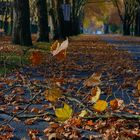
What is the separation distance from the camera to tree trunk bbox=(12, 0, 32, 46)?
87.1 feet

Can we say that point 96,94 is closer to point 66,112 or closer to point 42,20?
point 66,112

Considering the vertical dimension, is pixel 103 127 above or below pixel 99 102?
below

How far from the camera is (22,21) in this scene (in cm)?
2656

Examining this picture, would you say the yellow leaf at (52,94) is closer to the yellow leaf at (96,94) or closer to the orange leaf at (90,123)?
the yellow leaf at (96,94)

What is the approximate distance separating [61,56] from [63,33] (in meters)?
36.4

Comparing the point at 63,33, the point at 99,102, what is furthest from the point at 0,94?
the point at 63,33

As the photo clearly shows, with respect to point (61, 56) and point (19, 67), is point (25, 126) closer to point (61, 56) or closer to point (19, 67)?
point (61, 56)

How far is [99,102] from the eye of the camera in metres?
5.99

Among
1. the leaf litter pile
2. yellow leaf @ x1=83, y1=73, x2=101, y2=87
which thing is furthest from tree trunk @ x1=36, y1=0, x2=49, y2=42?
yellow leaf @ x1=83, y1=73, x2=101, y2=87

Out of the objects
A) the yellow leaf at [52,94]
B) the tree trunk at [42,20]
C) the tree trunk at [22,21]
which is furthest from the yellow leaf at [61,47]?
the tree trunk at [42,20]

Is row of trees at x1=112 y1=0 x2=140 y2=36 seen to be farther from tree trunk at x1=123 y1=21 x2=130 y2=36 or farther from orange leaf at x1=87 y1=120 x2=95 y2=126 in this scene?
orange leaf at x1=87 y1=120 x2=95 y2=126

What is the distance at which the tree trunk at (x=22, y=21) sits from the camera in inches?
1045

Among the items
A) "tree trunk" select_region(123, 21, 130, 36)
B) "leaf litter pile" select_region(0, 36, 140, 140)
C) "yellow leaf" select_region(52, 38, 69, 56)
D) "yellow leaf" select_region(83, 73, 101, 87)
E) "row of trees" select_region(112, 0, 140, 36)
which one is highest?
"yellow leaf" select_region(52, 38, 69, 56)

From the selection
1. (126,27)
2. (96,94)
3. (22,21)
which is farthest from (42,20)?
(126,27)
